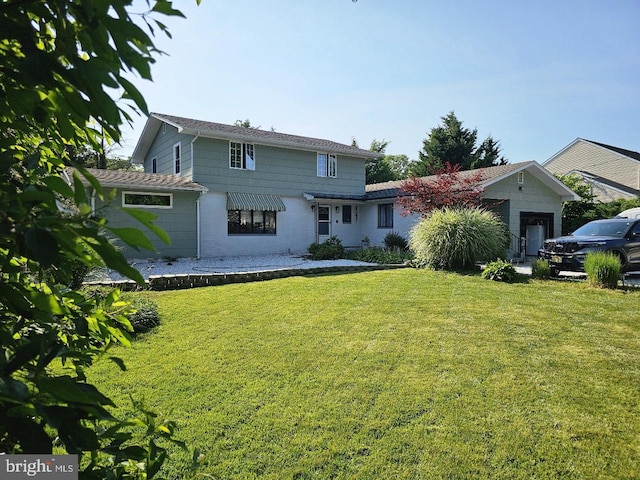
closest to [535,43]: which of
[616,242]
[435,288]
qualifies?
[616,242]

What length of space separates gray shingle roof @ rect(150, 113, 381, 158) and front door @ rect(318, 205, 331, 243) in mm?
3600

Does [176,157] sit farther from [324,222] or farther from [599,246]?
[599,246]

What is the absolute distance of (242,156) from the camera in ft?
65.1

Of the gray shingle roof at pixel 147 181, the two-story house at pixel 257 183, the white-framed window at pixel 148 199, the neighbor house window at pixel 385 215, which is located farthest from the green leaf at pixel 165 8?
the neighbor house window at pixel 385 215

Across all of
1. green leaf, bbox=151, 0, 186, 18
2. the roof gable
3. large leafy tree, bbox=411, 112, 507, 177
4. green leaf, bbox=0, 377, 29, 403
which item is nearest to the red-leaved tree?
the roof gable

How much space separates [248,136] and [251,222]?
4.63m

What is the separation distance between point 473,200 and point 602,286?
24.0 feet

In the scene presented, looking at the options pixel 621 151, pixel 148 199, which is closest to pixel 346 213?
pixel 148 199

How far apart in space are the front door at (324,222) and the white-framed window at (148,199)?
8.94 m

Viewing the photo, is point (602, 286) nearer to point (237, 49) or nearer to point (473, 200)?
point (473, 200)

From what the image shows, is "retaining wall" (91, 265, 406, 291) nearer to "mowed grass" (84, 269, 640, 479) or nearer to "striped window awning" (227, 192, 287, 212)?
"mowed grass" (84, 269, 640, 479)

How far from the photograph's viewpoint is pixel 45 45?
1058 mm

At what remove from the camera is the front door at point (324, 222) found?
74.0 feet

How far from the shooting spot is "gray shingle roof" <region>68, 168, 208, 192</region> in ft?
49.8
